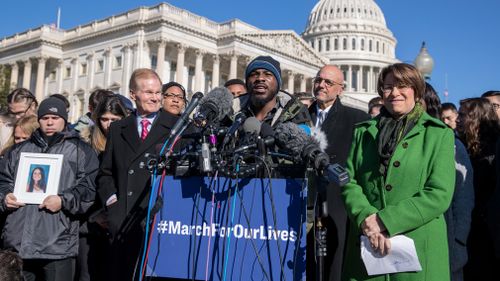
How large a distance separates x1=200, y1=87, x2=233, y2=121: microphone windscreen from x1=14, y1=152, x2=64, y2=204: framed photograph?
201 centimetres

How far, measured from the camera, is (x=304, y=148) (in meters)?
3.11

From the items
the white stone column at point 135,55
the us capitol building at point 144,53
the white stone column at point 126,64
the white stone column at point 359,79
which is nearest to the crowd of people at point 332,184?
the us capitol building at point 144,53

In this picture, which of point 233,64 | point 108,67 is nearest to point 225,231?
point 233,64

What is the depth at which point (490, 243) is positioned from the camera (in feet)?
15.9

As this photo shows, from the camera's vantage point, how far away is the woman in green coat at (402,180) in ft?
10.7

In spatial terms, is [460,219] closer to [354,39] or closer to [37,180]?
[37,180]

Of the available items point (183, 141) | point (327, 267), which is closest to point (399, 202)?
point (327, 267)

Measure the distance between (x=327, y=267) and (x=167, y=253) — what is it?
130 centimetres

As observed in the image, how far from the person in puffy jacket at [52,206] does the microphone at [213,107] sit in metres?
2.02

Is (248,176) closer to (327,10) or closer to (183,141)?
(183,141)

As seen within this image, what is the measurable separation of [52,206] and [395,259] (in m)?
3.14

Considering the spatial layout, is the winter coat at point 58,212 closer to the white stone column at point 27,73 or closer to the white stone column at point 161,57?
the white stone column at point 161,57

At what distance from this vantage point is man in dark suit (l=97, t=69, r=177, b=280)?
14.0ft

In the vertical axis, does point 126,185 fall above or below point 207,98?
below
